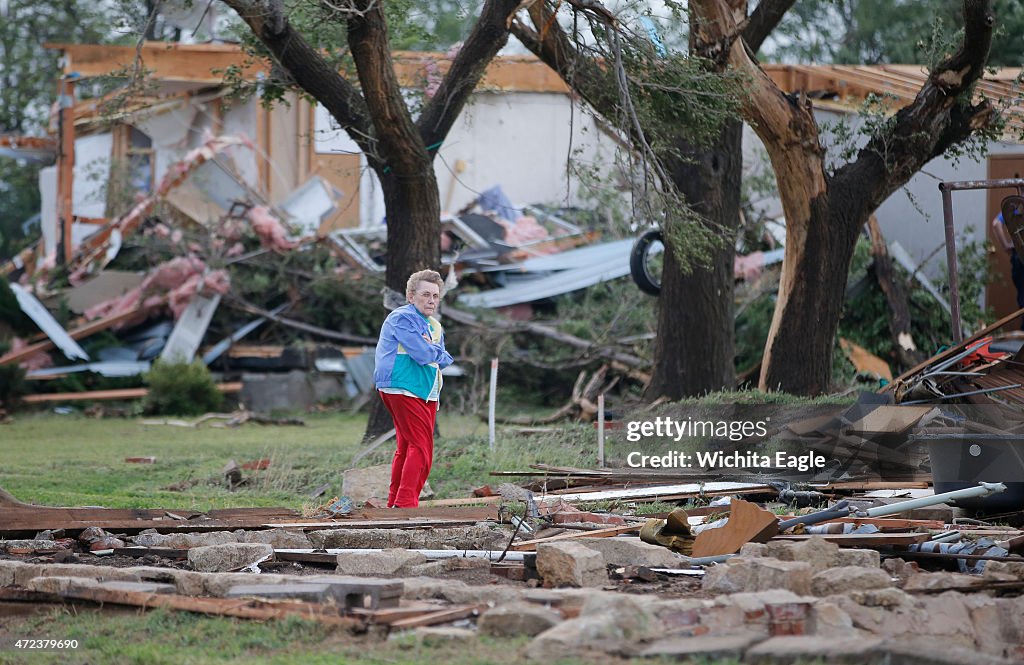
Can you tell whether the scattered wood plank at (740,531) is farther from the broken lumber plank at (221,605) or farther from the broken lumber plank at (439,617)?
the broken lumber plank at (221,605)

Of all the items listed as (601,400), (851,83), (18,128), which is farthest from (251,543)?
(18,128)

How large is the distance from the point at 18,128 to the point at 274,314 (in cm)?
1579

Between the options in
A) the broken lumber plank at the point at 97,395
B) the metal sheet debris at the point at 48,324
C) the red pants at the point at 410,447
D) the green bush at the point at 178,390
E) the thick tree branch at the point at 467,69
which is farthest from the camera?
the metal sheet debris at the point at 48,324

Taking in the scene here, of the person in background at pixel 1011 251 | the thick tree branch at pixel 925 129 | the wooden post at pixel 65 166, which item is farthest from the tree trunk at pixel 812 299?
the wooden post at pixel 65 166

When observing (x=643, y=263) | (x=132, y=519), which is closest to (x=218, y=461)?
(x=132, y=519)

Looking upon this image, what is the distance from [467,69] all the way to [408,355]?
15.3ft

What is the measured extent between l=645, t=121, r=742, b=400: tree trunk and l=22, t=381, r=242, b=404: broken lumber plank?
26.0 ft

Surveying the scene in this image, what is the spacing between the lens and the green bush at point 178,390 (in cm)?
1852

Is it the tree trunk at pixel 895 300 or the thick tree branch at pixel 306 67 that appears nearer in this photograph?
the thick tree branch at pixel 306 67

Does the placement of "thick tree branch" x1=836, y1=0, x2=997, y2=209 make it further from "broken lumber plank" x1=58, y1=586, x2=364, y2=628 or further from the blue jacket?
"broken lumber plank" x1=58, y1=586, x2=364, y2=628

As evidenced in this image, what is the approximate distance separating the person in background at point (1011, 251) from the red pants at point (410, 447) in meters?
5.73

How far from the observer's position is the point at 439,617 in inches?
211

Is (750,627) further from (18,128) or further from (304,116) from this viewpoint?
(18,128)

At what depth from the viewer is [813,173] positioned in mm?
12797
